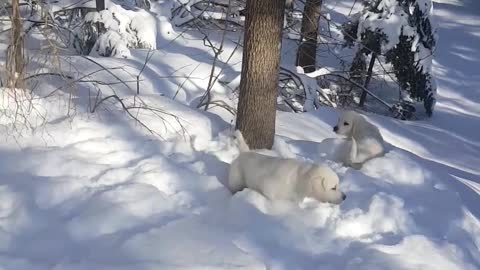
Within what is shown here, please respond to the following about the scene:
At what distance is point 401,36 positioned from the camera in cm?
1509

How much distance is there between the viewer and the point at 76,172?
15.9ft

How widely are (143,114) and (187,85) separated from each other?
2.64 meters

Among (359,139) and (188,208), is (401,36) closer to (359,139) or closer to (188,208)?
(359,139)

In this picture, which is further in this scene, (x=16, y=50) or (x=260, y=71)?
(x=260, y=71)

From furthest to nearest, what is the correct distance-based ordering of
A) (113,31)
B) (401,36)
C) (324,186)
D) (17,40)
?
1. (401,36)
2. (113,31)
3. (17,40)
4. (324,186)

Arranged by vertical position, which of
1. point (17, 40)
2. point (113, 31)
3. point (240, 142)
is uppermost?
point (17, 40)

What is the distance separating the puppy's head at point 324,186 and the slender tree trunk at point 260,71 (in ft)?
4.10

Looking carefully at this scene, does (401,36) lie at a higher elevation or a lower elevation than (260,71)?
lower

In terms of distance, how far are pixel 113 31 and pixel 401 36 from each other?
24.9 ft

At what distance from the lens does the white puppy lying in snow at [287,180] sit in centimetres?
485

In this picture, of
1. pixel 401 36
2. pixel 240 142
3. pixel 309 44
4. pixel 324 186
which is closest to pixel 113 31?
pixel 309 44

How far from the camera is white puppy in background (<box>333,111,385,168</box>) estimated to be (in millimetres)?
6105

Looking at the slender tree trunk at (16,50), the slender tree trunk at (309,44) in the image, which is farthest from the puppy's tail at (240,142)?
the slender tree trunk at (309,44)

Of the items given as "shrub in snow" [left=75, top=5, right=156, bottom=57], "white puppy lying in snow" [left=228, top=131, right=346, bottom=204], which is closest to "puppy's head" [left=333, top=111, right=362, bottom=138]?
"white puppy lying in snow" [left=228, top=131, right=346, bottom=204]
